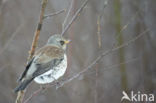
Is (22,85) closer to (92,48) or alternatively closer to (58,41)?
(58,41)

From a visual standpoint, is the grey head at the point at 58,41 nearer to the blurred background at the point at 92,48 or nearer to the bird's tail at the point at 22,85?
the blurred background at the point at 92,48

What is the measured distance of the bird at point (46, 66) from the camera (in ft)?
10.9

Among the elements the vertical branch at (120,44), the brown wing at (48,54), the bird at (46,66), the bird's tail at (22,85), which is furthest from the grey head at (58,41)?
the vertical branch at (120,44)

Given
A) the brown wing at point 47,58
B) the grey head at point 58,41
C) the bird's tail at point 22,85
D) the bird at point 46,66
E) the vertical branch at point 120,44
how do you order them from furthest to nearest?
the vertical branch at point 120,44
the grey head at point 58,41
the brown wing at point 47,58
the bird at point 46,66
the bird's tail at point 22,85

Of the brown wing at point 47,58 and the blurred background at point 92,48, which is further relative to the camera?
the blurred background at point 92,48

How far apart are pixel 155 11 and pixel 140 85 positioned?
172 cm

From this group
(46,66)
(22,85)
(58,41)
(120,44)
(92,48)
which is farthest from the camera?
(92,48)

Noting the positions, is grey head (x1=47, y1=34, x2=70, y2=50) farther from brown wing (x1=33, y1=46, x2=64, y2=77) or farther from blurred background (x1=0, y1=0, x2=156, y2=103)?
blurred background (x1=0, y1=0, x2=156, y2=103)

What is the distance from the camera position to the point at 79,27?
7.39 m

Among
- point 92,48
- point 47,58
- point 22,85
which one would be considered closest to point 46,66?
point 47,58

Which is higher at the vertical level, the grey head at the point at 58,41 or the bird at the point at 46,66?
the grey head at the point at 58,41

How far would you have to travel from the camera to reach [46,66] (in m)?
3.59

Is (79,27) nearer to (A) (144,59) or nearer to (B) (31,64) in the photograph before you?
(A) (144,59)

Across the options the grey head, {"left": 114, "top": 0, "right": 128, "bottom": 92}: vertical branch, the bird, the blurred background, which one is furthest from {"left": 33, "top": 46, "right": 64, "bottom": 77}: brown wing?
{"left": 114, "top": 0, "right": 128, "bottom": 92}: vertical branch
